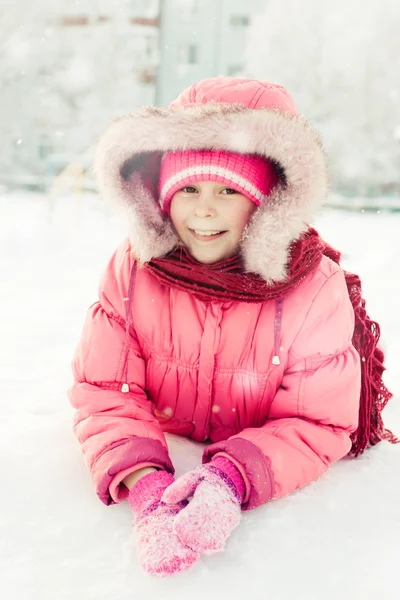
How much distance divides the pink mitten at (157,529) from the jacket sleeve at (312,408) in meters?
0.19

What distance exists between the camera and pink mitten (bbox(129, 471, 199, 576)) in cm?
113

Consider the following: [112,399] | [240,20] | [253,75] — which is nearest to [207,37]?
[240,20]

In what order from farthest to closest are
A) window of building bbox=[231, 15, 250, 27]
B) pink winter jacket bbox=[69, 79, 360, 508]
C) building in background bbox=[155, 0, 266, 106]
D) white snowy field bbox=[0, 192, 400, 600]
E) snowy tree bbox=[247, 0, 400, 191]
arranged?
window of building bbox=[231, 15, 250, 27]
building in background bbox=[155, 0, 266, 106]
snowy tree bbox=[247, 0, 400, 191]
pink winter jacket bbox=[69, 79, 360, 508]
white snowy field bbox=[0, 192, 400, 600]

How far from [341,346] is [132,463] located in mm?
659

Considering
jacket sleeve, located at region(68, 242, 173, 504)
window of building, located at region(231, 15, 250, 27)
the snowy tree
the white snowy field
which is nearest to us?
the white snowy field

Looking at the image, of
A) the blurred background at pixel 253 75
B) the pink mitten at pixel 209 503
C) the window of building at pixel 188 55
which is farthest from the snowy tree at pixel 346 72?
the pink mitten at pixel 209 503

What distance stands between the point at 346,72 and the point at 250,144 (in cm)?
1646

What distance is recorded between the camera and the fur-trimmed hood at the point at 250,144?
59.9 inches

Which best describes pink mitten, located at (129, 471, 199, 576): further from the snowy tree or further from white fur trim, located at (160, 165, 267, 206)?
the snowy tree

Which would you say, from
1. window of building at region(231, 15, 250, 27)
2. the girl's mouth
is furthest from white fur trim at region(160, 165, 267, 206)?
window of building at region(231, 15, 250, 27)

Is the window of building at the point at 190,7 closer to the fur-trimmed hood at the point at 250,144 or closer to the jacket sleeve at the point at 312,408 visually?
the fur-trimmed hood at the point at 250,144

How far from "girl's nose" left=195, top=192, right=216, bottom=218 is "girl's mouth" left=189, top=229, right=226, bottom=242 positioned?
5 centimetres

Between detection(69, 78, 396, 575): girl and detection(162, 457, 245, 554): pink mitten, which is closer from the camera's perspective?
detection(162, 457, 245, 554): pink mitten

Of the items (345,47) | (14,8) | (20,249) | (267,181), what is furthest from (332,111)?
(267,181)
